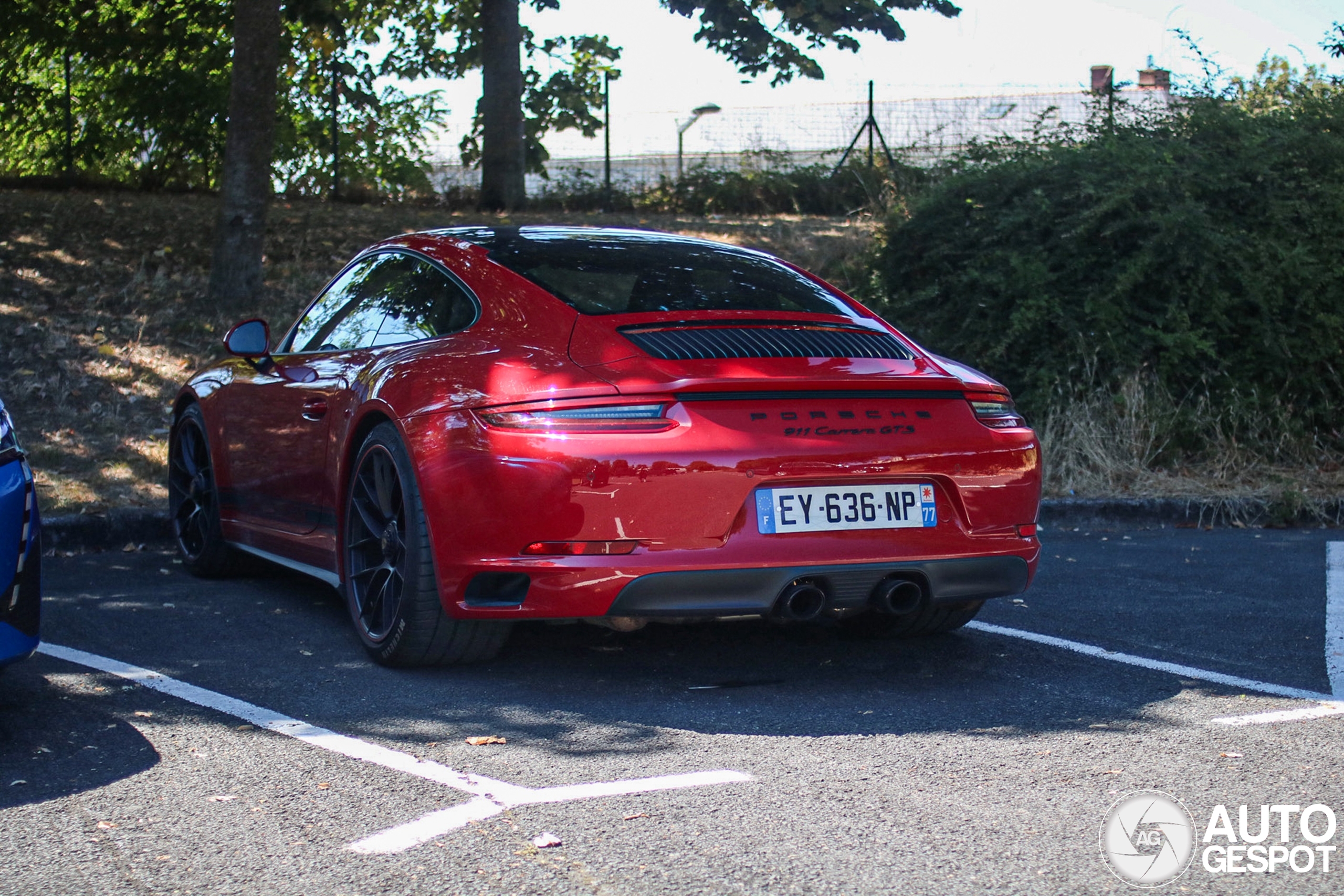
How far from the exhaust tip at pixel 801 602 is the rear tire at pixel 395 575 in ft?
2.88

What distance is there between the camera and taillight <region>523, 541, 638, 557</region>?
377 centimetres

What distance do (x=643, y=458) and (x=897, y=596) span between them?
890 mm

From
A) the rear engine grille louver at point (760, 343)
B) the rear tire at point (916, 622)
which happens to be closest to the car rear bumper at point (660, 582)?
the rear engine grille louver at point (760, 343)

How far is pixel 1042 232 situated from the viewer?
9594 millimetres

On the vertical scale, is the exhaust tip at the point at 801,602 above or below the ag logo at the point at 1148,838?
above

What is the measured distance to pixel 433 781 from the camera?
3195 millimetres

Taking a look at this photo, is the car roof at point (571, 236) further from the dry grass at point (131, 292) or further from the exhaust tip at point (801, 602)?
the dry grass at point (131, 292)

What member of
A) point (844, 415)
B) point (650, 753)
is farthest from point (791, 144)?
point (650, 753)

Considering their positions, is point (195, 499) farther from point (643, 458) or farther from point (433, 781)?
point (433, 781)

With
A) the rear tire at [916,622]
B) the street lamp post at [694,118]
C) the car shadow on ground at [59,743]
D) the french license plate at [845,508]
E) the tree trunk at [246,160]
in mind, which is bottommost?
the rear tire at [916,622]

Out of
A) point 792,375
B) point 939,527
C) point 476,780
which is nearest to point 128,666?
point 476,780

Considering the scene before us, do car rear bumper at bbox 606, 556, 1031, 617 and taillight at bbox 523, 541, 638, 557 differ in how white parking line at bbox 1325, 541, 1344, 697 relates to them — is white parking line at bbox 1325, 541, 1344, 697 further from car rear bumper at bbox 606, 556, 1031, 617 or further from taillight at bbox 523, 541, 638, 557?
taillight at bbox 523, 541, 638, 557

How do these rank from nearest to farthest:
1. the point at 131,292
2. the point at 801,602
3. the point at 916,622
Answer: the point at 801,602
the point at 916,622
the point at 131,292

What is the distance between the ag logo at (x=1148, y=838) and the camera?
2.66 meters
